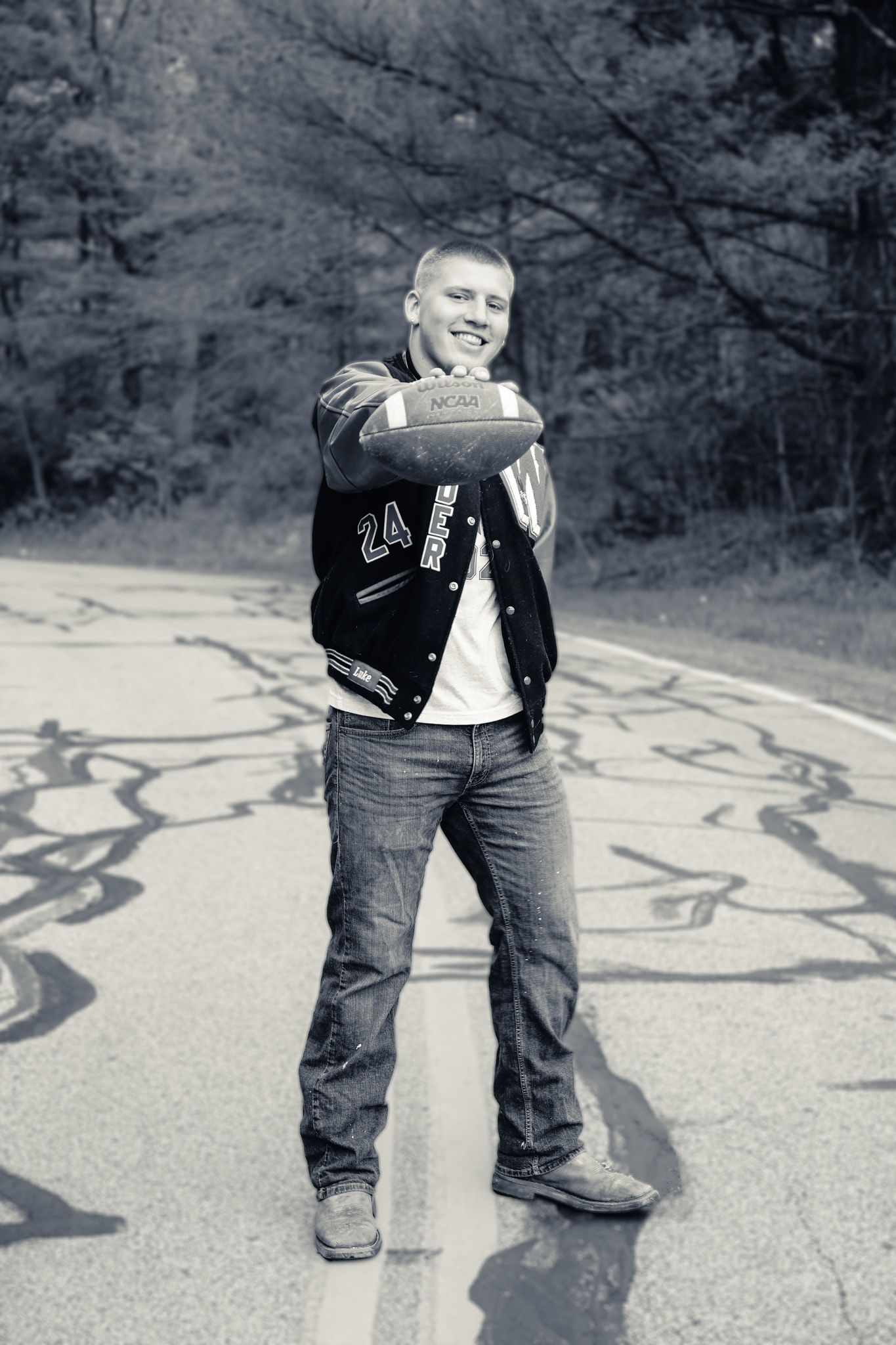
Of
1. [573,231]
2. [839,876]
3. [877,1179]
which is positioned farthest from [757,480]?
[877,1179]

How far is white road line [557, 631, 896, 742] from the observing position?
855cm

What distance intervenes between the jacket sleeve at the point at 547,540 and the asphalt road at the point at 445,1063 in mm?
1249

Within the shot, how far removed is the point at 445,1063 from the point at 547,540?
1.44m

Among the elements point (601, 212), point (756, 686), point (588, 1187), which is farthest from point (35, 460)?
point (588, 1187)

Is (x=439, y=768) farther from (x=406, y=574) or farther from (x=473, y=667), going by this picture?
(x=406, y=574)

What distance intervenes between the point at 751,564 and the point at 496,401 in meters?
16.0

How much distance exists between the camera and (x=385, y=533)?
2855mm

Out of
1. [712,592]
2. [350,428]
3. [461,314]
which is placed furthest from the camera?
[712,592]

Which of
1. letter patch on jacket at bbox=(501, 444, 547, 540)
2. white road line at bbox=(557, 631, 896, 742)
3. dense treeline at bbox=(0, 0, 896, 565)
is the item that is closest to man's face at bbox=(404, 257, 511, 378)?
letter patch on jacket at bbox=(501, 444, 547, 540)

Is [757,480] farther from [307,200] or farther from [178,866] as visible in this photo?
[178,866]

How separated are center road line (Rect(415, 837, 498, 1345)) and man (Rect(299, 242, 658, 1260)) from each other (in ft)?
0.44

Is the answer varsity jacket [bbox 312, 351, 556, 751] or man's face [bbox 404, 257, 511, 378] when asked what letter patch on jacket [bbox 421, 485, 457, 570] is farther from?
man's face [bbox 404, 257, 511, 378]

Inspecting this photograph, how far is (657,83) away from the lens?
14562 mm

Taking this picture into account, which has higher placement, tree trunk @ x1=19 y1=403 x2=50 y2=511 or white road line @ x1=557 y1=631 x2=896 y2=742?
tree trunk @ x1=19 y1=403 x2=50 y2=511
